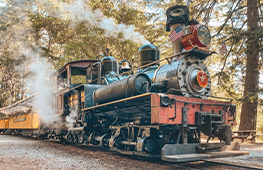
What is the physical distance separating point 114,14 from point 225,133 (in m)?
11.2

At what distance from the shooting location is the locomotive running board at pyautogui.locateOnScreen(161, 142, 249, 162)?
4110mm

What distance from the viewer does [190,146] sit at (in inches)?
182

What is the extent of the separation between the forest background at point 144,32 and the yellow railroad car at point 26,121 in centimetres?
453

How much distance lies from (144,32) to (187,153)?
10.6m

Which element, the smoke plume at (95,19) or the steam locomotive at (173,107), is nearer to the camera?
the steam locomotive at (173,107)

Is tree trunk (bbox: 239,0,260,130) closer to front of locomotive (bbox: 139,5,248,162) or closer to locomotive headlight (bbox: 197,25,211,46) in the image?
front of locomotive (bbox: 139,5,248,162)

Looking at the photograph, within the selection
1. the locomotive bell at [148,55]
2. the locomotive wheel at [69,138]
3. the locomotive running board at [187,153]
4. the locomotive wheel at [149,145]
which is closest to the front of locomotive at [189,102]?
the locomotive running board at [187,153]

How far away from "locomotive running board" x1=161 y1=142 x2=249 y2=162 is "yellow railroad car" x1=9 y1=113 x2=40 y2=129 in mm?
8595

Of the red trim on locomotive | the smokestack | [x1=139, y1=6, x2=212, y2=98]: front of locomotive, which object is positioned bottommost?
the red trim on locomotive

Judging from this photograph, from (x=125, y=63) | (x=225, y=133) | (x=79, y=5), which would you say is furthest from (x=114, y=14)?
(x=225, y=133)

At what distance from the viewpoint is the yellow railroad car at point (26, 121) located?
11.6m

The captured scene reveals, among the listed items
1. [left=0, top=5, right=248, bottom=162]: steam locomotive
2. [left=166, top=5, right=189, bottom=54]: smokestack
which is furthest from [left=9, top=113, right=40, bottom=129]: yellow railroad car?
[left=166, top=5, right=189, bottom=54]: smokestack

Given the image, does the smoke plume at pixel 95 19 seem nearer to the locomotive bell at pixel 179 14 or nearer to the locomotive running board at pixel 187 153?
the locomotive bell at pixel 179 14

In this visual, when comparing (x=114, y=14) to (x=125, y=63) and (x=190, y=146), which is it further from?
(x=190, y=146)
